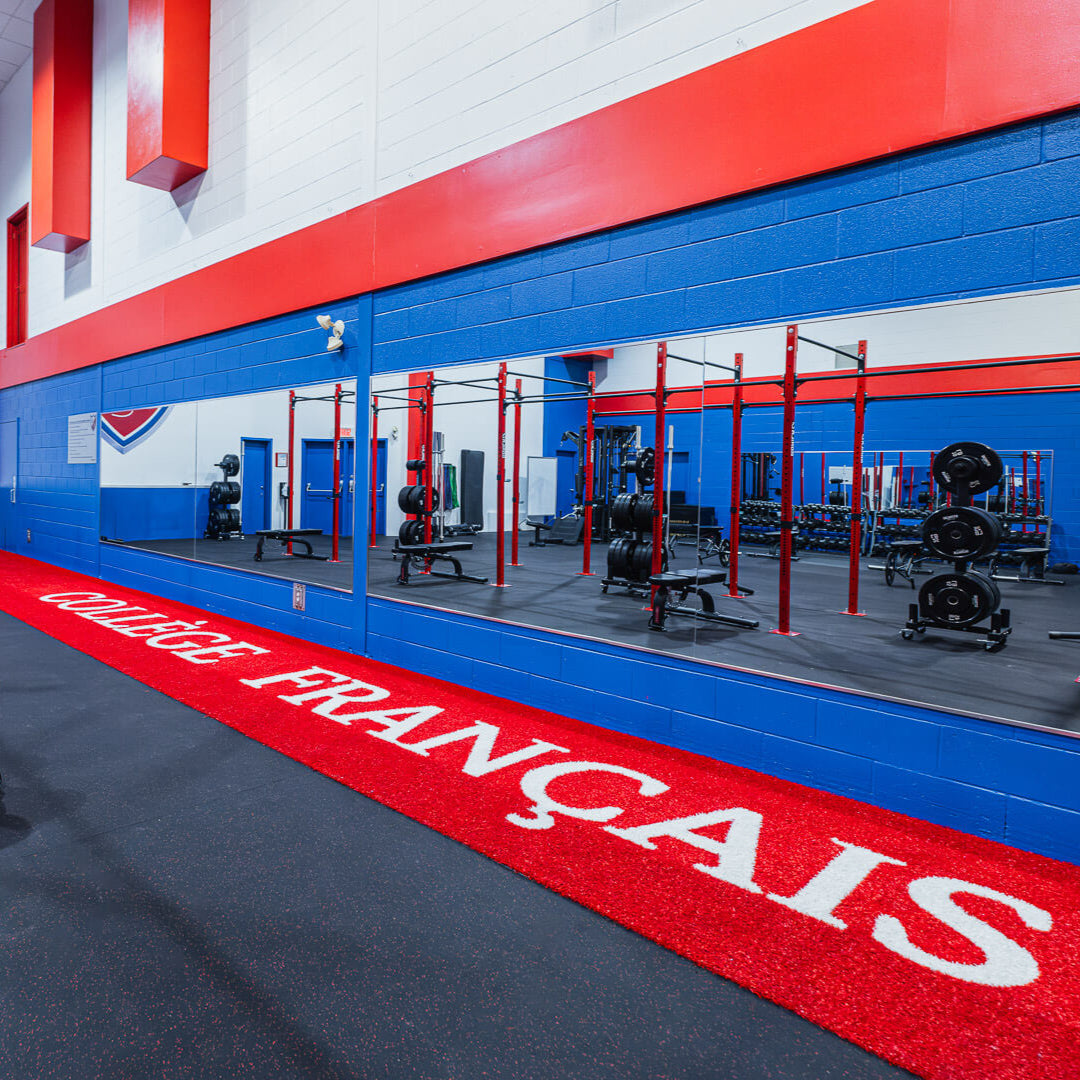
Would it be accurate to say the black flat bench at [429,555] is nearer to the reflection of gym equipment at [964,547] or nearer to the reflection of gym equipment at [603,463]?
the reflection of gym equipment at [603,463]

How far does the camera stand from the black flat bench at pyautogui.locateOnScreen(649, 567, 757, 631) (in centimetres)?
406

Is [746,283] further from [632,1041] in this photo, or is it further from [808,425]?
[808,425]

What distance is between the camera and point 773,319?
2691mm

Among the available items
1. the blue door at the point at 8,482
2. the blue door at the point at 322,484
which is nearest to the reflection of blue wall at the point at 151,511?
the blue door at the point at 322,484

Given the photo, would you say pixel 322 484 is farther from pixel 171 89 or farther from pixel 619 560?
pixel 619 560

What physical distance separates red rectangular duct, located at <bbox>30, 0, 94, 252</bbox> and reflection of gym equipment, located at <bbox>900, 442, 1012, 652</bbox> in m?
8.55

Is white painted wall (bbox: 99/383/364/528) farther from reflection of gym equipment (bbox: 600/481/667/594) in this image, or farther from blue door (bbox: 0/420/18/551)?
blue door (bbox: 0/420/18/551)

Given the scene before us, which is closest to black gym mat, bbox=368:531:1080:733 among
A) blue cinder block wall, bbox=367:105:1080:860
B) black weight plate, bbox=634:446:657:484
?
blue cinder block wall, bbox=367:105:1080:860

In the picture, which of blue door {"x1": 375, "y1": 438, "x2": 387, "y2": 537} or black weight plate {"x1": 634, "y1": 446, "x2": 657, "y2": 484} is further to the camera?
blue door {"x1": 375, "y1": 438, "x2": 387, "y2": 537}

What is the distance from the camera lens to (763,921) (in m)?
1.75

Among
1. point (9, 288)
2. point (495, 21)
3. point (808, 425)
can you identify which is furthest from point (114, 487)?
point (808, 425)

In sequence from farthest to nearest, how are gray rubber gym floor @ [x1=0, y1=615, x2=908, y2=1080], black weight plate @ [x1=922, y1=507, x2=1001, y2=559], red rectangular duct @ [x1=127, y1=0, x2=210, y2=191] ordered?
red rectangular duct @ [x1=127, y1=0, x2=210, y2=191]
black weight plate @ [x1=922, y1=507, x2=1001, y2=559]
gray rubber gym floor @ [x1=0, y1=615, x2=908, y2=1080]

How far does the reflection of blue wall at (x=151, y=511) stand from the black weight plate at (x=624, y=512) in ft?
14.4

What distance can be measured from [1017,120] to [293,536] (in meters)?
6.77
